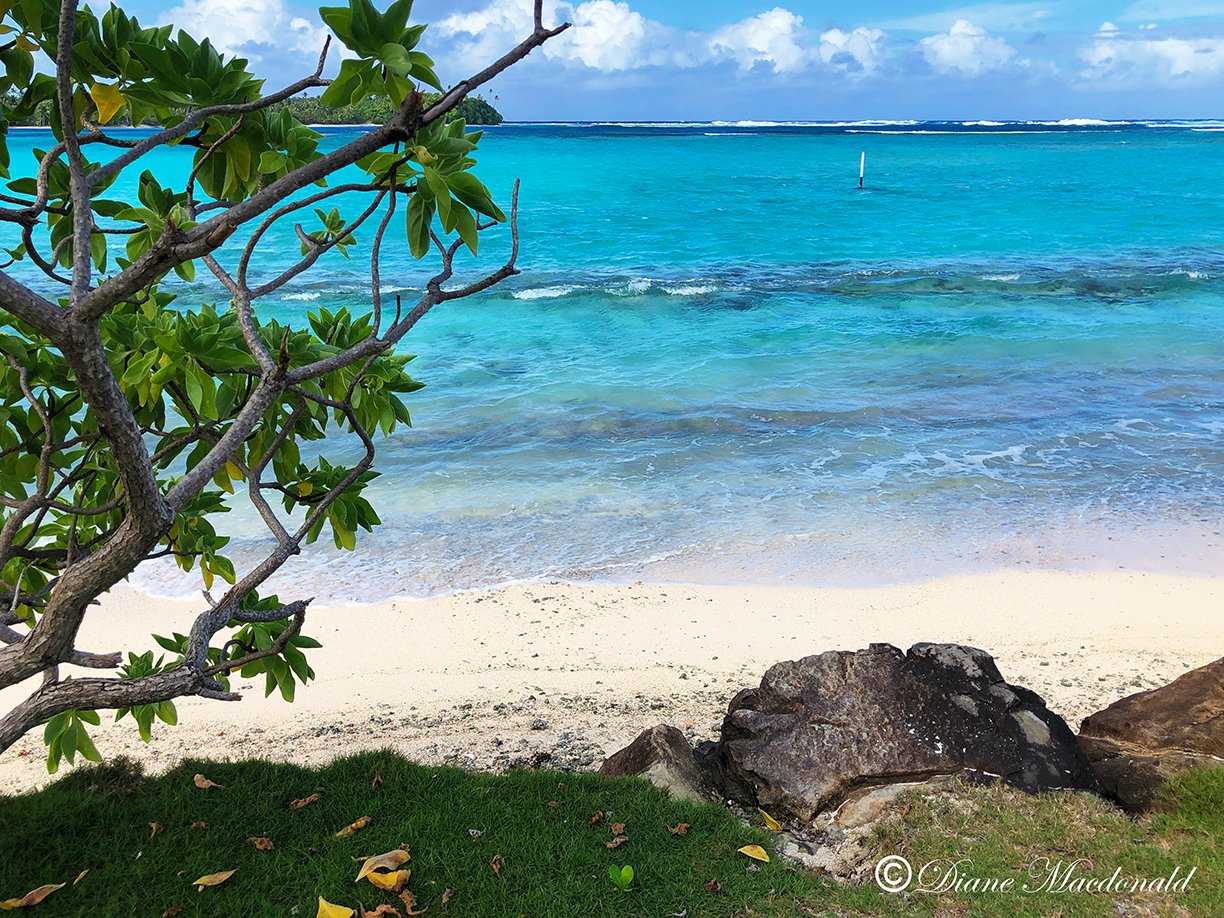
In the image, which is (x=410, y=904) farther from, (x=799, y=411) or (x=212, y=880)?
(x=799, y=411)

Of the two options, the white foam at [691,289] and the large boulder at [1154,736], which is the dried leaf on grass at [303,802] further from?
the white foam at [691,289]

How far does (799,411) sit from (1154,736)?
887 centimetres

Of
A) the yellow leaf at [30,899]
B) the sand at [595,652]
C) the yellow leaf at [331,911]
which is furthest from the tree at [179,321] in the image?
the sand at [595,652]

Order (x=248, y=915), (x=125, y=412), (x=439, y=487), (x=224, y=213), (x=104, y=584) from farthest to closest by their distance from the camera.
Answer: (x=439, y=487) < (x=248, y=915) < (x=104, y=584) < (x=125, y=412) < (x=224, y=213)

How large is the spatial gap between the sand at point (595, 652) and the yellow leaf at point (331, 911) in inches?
72.4

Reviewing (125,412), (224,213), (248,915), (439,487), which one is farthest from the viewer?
(439,487)

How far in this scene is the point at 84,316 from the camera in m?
1.86

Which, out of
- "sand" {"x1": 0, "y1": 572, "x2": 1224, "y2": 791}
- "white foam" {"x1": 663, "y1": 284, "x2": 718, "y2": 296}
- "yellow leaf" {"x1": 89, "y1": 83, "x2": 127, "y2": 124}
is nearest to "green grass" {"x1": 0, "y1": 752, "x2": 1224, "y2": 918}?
"sand" {"x1": 0, "y1": 572, "x2": 1224, "y2": 791}

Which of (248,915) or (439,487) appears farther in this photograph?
(439,487)

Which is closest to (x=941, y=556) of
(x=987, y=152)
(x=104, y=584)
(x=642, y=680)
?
(x=642, y=680)

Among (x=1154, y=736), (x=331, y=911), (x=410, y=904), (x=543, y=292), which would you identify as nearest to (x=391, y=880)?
(x=410, y=904)

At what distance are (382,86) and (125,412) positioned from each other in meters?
0.86

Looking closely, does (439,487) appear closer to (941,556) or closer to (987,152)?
(941,556)

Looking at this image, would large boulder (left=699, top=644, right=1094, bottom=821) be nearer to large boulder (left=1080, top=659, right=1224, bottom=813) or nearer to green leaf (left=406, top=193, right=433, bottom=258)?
large boulder (left=1080, top=659, right=1224, bottom=813)
